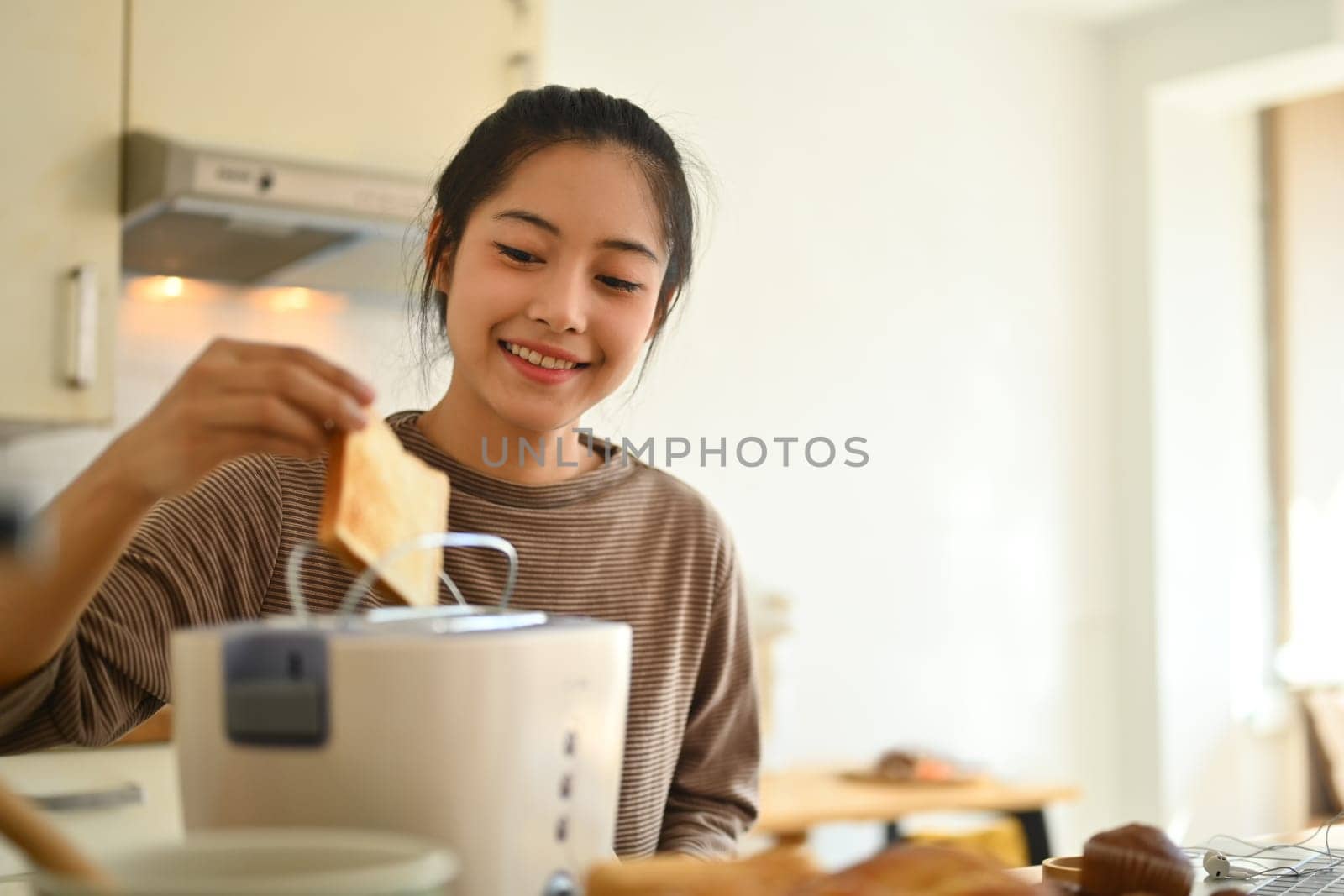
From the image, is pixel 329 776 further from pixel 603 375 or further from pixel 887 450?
pixel 887 450

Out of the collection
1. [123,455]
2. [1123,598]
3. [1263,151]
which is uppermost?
[1263,151]

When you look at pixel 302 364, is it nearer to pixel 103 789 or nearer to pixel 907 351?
pixel 103 789

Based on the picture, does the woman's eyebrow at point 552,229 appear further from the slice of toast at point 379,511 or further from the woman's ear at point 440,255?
the slice of toast at point 379,511

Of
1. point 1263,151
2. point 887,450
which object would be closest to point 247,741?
point 887,450

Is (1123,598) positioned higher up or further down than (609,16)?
further down

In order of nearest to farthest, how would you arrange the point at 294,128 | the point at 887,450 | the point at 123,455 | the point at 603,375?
the point at 123,455
the point at 603,375
the point at 294,128
the point at 887,450

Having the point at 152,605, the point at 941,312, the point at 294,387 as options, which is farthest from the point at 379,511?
the point at 941,312

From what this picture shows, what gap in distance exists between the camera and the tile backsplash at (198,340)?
2.54m

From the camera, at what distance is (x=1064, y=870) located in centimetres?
80

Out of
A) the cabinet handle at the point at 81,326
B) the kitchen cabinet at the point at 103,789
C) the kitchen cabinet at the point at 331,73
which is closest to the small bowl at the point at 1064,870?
the kitchen cabinet at the point at 103,789

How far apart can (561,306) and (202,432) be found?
39 cm

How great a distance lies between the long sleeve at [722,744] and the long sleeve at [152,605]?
1.21 feet

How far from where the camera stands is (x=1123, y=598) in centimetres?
413

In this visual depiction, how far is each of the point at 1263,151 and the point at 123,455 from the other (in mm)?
4227
